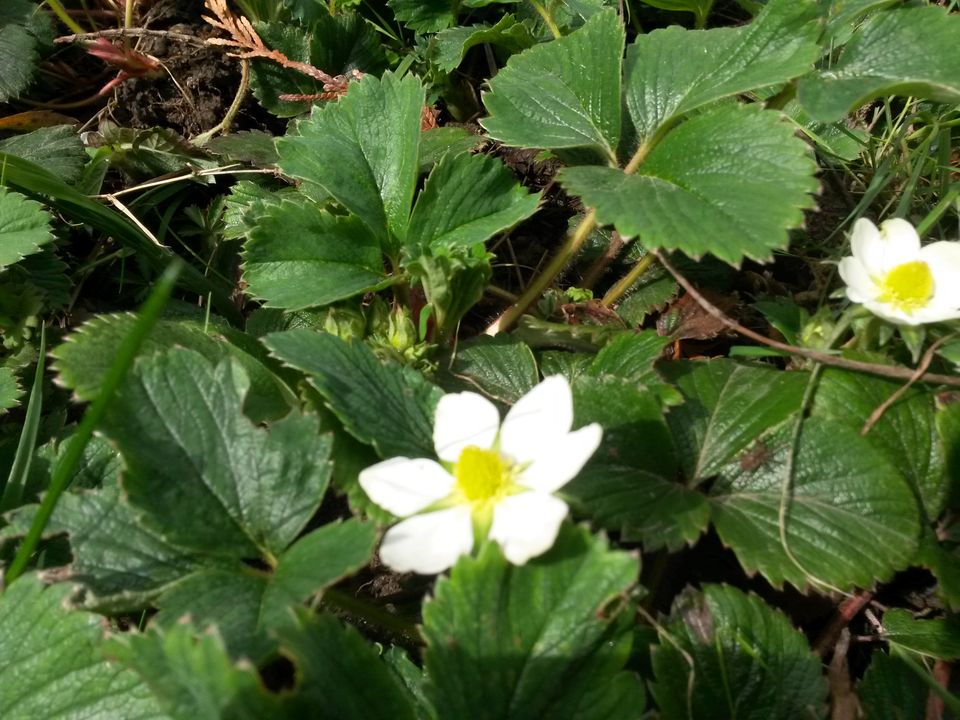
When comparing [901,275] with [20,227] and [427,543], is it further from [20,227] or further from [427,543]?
[20,227]

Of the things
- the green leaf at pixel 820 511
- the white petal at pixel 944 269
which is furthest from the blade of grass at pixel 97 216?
the white petal at pixel 944 269

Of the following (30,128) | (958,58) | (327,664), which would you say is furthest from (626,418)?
(30,128)

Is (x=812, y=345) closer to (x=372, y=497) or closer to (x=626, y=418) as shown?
(x=626, y=418)

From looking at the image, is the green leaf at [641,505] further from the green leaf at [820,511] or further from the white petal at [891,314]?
the white petal at [891,314]

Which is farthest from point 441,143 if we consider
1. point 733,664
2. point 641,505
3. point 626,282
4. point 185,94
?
point 733,664

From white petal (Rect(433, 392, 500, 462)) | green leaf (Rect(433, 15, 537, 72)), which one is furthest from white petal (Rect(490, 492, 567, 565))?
green leaf (Rect(433, 15, 537, 72))

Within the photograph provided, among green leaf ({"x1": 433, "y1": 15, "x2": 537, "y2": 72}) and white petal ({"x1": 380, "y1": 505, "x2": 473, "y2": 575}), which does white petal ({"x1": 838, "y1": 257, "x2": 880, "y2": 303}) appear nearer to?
white petal ({"x1": 380, "y1": 505, "x2": 473, "y2": 575})
